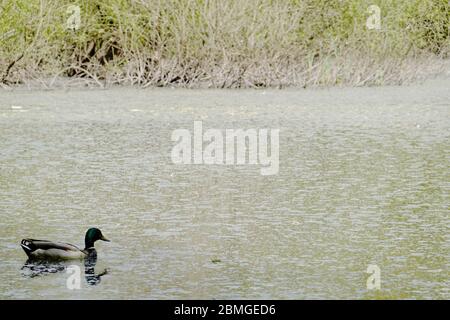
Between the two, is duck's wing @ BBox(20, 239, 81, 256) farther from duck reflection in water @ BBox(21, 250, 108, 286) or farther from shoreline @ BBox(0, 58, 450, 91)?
shoreline @ BBox(0, 58, 450, 91)

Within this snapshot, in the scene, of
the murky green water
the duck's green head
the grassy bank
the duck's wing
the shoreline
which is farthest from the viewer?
the grassy bank

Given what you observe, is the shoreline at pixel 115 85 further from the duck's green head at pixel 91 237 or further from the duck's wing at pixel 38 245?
the duck's wing at pixel 38 245

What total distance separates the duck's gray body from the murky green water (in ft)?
0.31

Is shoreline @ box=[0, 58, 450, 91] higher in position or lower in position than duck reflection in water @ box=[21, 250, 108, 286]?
higher

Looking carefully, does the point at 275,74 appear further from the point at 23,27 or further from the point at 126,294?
the point at 126,294

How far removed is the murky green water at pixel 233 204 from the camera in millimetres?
6395

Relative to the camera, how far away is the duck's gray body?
6758 millimetres

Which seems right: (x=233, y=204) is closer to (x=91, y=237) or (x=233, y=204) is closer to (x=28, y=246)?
(x=91, y=237)

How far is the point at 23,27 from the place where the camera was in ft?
63.1

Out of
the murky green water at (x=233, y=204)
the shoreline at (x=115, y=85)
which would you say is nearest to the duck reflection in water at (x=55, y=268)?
the murky green water at (x=233, y=204)

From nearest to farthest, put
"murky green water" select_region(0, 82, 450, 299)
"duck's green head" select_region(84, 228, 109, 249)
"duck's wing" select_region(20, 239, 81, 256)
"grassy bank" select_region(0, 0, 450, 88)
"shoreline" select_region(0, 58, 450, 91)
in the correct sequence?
"murky green water" select_region(0, 82, 450, 299) < "duck's wing" select_region(20, 239, 81, 256) < "duck's green head" select_region(84, 228, 109, 249) < "shoreline" select_region(0, 58, 450, 91) < "grassy bank" select_region(0, 0, 450, 88)

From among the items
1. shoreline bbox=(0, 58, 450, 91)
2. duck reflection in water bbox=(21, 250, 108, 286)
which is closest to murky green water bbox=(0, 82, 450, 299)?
duck reflection in water bbox=(21, 250, 108, 286)

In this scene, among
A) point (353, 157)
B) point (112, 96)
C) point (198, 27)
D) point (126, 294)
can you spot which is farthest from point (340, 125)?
point (126, 294)

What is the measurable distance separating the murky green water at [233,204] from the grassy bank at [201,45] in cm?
370
